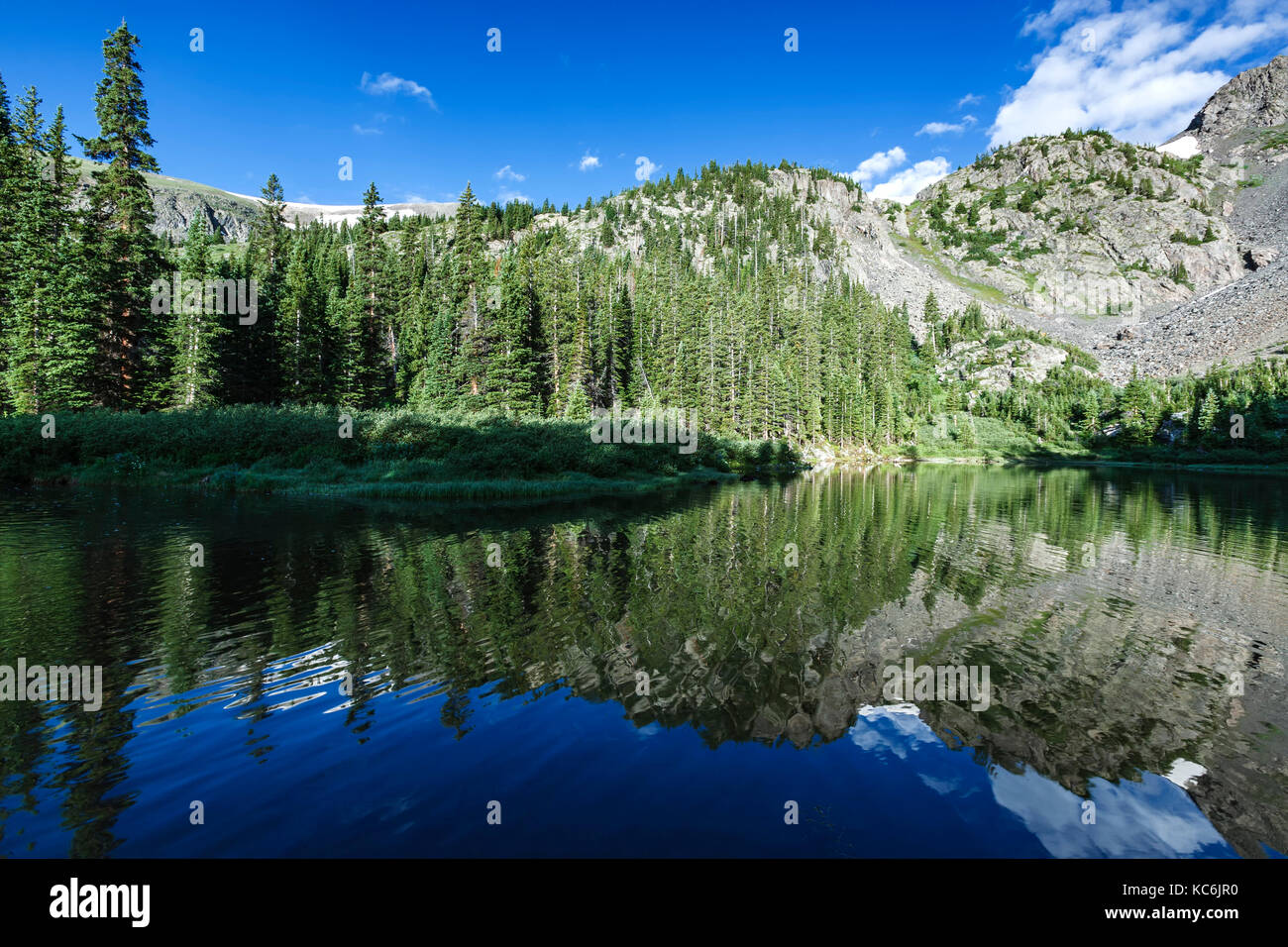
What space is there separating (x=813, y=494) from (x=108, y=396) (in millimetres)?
59370

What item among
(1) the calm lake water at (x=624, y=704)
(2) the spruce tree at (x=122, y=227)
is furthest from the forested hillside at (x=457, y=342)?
(1) the calm lake water at (x=624, y=704)

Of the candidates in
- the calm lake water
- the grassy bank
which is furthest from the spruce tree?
the calm lake water

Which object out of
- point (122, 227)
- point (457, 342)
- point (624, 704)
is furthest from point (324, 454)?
point (624, 704)

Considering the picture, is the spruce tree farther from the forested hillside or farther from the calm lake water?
the calm lake water

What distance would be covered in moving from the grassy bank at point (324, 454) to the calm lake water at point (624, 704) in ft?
56.7

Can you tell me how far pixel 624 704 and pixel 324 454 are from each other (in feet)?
139

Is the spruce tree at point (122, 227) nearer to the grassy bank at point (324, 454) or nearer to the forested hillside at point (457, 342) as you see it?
the forested hillside at point (457, 342)

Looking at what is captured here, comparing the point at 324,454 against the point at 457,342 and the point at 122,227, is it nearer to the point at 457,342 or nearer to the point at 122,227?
the point at 122,227

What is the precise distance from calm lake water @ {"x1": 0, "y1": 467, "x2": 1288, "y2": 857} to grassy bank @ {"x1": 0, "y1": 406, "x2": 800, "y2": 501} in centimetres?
1728

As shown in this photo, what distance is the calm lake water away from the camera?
7504mm

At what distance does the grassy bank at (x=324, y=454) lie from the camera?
39.6m
